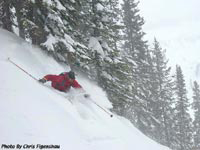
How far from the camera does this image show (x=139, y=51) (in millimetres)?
25516

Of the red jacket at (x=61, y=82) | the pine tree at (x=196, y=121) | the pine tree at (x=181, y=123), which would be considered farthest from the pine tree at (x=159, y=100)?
the red jacket at (x=61, y=82)

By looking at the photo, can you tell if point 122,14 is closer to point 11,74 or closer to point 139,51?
point 139,51

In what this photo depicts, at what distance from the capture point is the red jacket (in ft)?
29.6

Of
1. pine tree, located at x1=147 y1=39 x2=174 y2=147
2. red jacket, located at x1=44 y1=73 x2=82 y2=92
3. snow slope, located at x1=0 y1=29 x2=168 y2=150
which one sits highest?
pine tree, located at x1=147 y1=39 x2=174 y2=147

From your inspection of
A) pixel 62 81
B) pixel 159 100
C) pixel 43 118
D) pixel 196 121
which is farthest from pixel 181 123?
pixel 43 118

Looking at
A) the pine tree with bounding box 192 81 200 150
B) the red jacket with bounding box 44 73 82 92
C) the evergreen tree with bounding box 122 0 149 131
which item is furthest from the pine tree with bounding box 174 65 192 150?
the red jacket with bounding box 44 73 82 92

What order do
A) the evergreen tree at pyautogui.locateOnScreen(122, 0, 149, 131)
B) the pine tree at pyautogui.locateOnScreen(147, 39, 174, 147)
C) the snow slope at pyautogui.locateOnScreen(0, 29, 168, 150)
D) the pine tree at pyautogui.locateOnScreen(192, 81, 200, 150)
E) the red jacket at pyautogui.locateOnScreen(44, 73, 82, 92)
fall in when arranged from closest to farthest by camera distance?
the snow slope at pyautogui.locateOnScreen(0, 29, 168, 150) → the red jacket at pyautogui.locateOnScreen(44, 73, 82, 92) → the evergreen tree at pyautogui.locateOnScreen(122, 0, 149, 131) → the pine tree at pyautogui.locateOnScreen(147, 39, 174, 147) → the pine tree at pyautogui.locateOnScreen(192, 81, 200, 150)

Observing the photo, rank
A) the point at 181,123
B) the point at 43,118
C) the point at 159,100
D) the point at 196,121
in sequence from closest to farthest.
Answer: the point at 43,118
the point at 159,100
the point at 181,123
the point at 196,121

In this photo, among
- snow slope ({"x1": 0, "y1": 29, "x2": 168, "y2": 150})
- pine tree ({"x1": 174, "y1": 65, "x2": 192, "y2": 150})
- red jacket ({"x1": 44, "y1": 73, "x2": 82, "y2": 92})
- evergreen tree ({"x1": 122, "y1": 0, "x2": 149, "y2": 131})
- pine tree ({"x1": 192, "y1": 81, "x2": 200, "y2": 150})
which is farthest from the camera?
pine tree ({"x1": 192, "y1": 81, "x2": 200, "y2": 150})

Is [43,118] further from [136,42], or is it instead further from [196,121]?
[196,121]

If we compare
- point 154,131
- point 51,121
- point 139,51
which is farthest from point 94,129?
point 154,131

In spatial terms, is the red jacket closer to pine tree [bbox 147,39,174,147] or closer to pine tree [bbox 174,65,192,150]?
pine tree [bbox 147,39,174,147]

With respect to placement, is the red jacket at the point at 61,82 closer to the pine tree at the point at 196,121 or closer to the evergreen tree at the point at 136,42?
the evergreen tree at the point at 136,42

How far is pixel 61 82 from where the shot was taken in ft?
29.8
